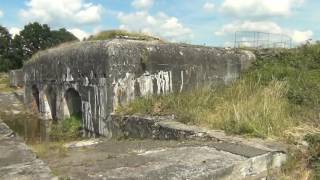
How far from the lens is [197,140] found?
665 centimetres

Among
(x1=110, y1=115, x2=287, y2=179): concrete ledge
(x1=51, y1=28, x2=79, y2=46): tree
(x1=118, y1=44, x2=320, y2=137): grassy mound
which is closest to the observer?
(x1=110, y1=115, x2=287, y2=179): concrete ledge

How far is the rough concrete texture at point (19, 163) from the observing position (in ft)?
13.5

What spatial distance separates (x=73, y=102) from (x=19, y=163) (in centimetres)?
875

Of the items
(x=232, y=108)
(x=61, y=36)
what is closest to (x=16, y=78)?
(x=232, y=108)

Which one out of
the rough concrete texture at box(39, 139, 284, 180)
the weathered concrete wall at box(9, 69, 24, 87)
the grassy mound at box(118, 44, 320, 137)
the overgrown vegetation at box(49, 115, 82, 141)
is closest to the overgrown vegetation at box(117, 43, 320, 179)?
the grassy mound at box(118, 44, 320, 137)

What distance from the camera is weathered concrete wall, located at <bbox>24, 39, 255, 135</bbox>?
9953 millimetres

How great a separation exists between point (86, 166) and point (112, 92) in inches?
201

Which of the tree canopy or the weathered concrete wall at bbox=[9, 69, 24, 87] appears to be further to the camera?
the tree canopy

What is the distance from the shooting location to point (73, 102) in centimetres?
1325

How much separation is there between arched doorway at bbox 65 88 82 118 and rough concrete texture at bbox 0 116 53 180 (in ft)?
23.0

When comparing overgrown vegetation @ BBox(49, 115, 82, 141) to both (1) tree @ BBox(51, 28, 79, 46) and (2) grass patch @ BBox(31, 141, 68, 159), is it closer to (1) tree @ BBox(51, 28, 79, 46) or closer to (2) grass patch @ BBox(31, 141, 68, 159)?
(2) grass patch @ BBox(31, 141, 68, 159)

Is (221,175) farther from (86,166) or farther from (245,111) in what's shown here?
(245,111)

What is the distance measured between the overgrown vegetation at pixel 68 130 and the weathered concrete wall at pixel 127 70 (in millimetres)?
533

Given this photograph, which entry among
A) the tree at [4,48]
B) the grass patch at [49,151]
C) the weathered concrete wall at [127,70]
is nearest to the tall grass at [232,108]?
the weathered concrete wall at [127,70]
